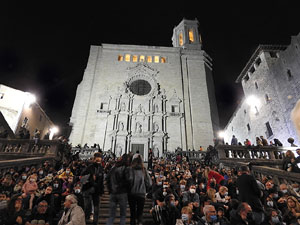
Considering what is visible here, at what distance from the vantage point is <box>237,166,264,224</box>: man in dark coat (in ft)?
13.7

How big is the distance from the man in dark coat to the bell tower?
95.8 feet

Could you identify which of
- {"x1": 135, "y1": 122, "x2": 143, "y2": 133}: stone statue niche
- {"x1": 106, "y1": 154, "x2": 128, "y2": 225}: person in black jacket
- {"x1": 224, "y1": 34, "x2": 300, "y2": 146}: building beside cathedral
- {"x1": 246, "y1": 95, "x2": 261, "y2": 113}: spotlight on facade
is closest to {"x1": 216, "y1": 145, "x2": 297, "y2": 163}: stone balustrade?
{"x1": 224, "y1": 34, "x2": 300, "y2": 146}: building beside cathedral

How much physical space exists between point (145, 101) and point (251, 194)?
20.3 meters

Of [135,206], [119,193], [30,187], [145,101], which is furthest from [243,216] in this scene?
[145,101]

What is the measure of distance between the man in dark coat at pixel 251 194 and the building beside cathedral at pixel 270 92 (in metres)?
14.6

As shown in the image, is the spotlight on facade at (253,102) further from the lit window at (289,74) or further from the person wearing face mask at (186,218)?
the person wearing face mask at (186,218)

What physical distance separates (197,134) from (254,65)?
1208 centimetres

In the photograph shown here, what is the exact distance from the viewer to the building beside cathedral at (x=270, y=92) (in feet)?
53.6

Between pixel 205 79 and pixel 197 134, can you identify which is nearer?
pixel 197 134

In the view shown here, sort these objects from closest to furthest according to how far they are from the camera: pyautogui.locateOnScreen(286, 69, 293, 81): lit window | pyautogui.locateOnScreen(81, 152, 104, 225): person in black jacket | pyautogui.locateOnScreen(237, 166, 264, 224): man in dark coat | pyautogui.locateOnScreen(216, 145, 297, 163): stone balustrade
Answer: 1. pyautogui.locateOnScreen(237, 166, 264, 224): man in dark coat
2. pyautogui.locateOnScreen(81, 152, 104, 225): person in black jacket
3. pyautogui.locateOnScreen(216, 145, 297, 163): stone balustrade
4. pyautogui.locateOnScreen(286, 69, 293, 81): lit window

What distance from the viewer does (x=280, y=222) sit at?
425cm

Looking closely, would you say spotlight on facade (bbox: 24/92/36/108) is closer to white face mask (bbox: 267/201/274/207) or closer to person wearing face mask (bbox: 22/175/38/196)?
person wearing face mask (bbox: 22/175/38/196)

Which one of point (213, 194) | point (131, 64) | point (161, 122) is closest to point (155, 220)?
point (213, 194)

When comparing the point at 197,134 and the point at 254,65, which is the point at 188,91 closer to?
the point at 197,134
